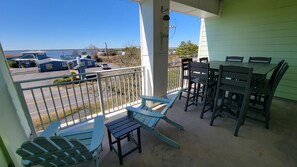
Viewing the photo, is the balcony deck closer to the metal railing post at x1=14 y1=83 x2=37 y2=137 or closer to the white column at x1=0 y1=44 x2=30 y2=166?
the white column at x1=0 y1=44 x2=30 y2=166

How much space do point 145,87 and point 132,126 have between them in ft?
4.69

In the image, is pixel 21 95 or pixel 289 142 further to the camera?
pixel 289 142

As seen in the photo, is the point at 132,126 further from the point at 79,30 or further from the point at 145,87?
the point at 79,30

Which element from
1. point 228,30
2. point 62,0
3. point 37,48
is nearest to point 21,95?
point 37,48

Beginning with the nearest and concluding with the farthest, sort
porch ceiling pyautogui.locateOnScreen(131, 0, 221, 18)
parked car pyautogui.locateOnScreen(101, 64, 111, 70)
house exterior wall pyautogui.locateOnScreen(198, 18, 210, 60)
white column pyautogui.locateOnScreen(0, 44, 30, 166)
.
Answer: white column pyautogui.locateOnScreen(0, 44, 30, 166)
porch ceiling pyautogui.locateOnScreen(131, 0, 221, 18)
house exterior wall pyautogui.locateOnScreen(198, 18, 210, 60)
parked car pyautogui.locateOnScreen(101, 64, 111, 70)

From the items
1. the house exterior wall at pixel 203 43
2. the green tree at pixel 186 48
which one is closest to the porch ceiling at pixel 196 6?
the house exterior wall at pixel 203 43

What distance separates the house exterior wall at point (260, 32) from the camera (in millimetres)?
2926

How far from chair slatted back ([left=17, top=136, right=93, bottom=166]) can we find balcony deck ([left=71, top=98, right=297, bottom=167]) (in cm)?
57

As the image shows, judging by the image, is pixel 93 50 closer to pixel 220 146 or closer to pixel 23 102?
pixel 23 102

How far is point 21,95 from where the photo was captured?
1590 millimetres

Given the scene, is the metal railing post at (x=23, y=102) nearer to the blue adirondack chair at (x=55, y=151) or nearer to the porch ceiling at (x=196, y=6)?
the blue adirondack chair at (x=55, y=151)

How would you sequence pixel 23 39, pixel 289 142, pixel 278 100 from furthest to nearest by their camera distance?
pixel 278 100
pixel 23 39
pixel 289 142

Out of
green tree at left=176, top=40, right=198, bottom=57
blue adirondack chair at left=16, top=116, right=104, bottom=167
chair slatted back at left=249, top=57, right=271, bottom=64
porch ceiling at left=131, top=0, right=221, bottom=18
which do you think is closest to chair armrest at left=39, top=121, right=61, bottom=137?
blue adirondack chair at left=16, top=116, right=104, bottom=167

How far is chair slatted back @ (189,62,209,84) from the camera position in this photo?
219cm
